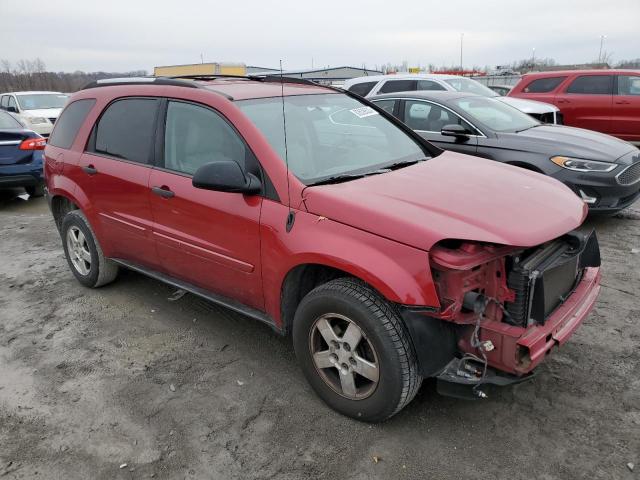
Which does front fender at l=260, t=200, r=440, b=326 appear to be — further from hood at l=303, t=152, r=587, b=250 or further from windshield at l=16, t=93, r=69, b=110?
windshield at l=16, t=93, r=69, b=110

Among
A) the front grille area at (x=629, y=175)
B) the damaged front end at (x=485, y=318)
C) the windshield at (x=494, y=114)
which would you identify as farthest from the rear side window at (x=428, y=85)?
the damaged front end at (x=485, y=318)

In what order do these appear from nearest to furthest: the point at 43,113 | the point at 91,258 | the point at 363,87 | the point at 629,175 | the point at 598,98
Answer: the point at 91,258
the point at 629,175
the point at 598,98
the point at 363,87
the point at 43,113

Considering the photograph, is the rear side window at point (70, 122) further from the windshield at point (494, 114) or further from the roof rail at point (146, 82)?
the windshield at point (494, 114)

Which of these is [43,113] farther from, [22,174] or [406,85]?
[406,85]

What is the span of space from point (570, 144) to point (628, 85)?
5697mm

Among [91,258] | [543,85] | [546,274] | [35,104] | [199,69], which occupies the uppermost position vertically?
[199,69]

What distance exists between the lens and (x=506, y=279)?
2561 millimetres

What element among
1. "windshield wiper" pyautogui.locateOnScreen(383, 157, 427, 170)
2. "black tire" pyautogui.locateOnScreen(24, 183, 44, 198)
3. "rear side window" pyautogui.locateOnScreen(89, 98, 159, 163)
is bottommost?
"black tire" pyautogui.locateOnScreen(24, 183, 44, 198)

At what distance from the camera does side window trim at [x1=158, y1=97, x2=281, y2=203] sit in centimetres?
300

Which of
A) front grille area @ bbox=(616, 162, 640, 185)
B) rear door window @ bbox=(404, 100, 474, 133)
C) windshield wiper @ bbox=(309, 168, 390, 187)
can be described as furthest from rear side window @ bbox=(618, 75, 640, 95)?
windshield wiper @ bbox=(309, 168, 390, 187)

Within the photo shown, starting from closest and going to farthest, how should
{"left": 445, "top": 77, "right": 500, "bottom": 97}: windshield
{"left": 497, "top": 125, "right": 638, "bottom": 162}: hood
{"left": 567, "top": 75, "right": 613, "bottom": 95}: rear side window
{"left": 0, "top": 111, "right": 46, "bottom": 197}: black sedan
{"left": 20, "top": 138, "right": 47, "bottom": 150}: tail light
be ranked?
{"left": 497, "top": 125, "right": 638, "bottom": 162}: hood < {"left": 0, "top": 111, "right": 46, "bottom": 197}: black sedan < {"left": 20, "top": 138, "right": 47, "bottom": 150}: tail light < {"left": 567, "top": 75, "right": 613, "bottom": 95}: rear side window < {"left": 445, "top": 77, "right": 500, "bottom": 97}: windshield

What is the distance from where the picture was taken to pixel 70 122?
15.1ft

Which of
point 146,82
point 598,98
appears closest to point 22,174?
point 146,82

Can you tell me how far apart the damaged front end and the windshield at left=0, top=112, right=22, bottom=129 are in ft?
28.3
